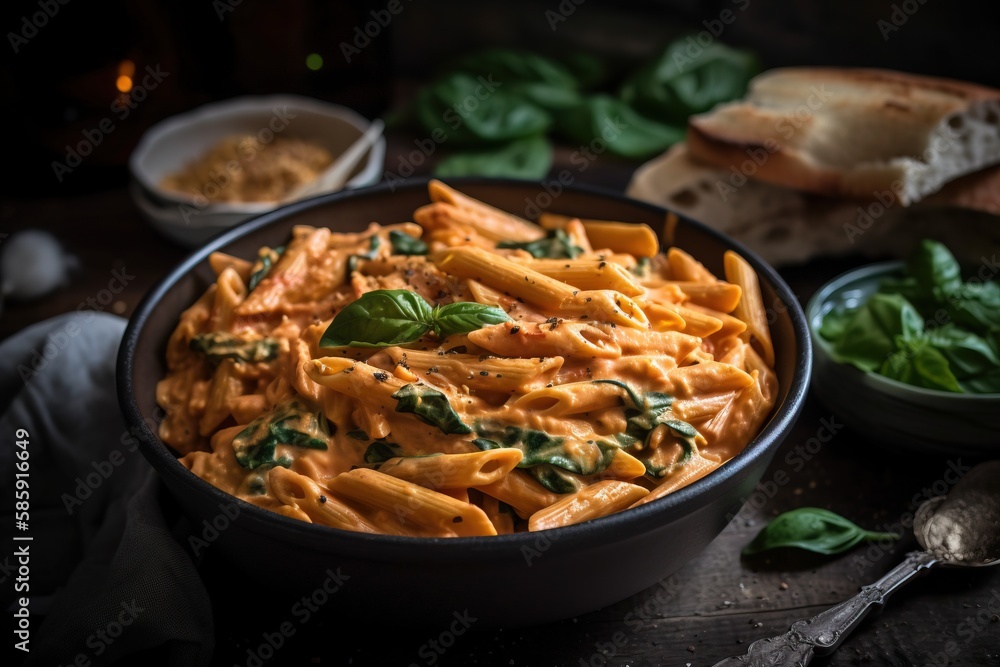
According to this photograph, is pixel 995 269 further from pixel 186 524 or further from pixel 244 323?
pixel 186 524

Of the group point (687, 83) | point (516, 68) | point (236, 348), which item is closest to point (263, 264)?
point (236, 348)

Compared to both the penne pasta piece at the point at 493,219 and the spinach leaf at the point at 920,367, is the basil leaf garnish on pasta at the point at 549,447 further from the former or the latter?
the spinach leaf at the point at 920,367

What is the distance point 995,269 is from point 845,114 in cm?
77

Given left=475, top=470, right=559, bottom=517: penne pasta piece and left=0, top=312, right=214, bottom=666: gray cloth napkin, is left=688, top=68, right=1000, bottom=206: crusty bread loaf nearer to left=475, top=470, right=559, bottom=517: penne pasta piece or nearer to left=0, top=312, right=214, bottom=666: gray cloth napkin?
left=475, top=470, right=559, bottom=517: penne pasta piece

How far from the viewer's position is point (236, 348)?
86.0 inches

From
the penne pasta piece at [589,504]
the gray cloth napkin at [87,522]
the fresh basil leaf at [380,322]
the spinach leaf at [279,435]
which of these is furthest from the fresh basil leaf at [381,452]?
the gray cloth napkin at [87,522]

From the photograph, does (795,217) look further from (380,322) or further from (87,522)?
(87,522)

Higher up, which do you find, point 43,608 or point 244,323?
point 244,323

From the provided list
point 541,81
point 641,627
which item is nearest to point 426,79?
point 541,81

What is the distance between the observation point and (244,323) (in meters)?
2.28

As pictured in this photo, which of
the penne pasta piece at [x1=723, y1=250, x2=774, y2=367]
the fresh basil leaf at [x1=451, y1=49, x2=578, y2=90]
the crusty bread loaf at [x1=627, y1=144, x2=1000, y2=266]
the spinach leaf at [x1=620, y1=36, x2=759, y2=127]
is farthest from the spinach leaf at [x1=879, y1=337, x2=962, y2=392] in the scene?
the fresh basil leaf at [x1=451, y1=49, x2=578, y2=90]

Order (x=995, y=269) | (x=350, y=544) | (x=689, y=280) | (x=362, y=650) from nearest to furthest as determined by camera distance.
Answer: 1. (x=350, y=544)
2. (x=362, y=650)
3. (x=689, y=280)
4. (x=995, y=269)

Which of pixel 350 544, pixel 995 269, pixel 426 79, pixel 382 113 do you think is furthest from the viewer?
pixel 426 79

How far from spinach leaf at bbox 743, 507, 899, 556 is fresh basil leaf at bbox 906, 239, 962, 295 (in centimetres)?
86
